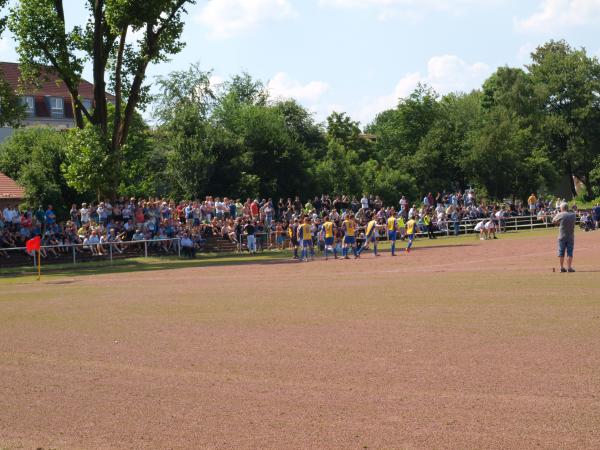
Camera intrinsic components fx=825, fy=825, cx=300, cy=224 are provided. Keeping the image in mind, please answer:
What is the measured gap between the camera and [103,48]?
129 feet

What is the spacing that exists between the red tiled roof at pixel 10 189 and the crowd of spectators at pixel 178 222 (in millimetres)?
7550

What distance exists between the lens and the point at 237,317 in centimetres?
1554

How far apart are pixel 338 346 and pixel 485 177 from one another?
2257 inches

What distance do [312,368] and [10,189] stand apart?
44.4 metres

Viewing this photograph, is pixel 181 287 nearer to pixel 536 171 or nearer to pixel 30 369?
pixel 30 369

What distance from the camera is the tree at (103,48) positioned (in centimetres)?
3694

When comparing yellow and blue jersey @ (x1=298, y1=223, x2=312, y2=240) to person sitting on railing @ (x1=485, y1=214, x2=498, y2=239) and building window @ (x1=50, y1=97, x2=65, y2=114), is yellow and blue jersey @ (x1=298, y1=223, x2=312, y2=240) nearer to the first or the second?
person sitting on railing @ (x1=485, y1=214, x2=498, y2=239)

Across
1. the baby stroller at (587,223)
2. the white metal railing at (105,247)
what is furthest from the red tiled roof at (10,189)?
the baby stroller at (587,223)

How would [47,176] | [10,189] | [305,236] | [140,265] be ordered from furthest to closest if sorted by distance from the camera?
[10,189] → [47,176] → [140,265] → [305,236]

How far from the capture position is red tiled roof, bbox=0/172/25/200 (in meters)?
49.6

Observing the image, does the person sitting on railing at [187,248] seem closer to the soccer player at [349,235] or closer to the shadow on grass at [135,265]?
the shadow on grass at [135,265]

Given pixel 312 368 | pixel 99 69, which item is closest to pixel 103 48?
pixel 99 69

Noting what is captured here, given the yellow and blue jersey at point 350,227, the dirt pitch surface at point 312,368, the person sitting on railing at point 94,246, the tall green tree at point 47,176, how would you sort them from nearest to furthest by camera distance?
the dirt pitch surface at point 312,368
the yellow and blue jersey at point 350,227
the person sitting on railing at point 94,246
the tall green tree at point 47,176

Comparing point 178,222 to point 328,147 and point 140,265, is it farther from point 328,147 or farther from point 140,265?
point 328,147
